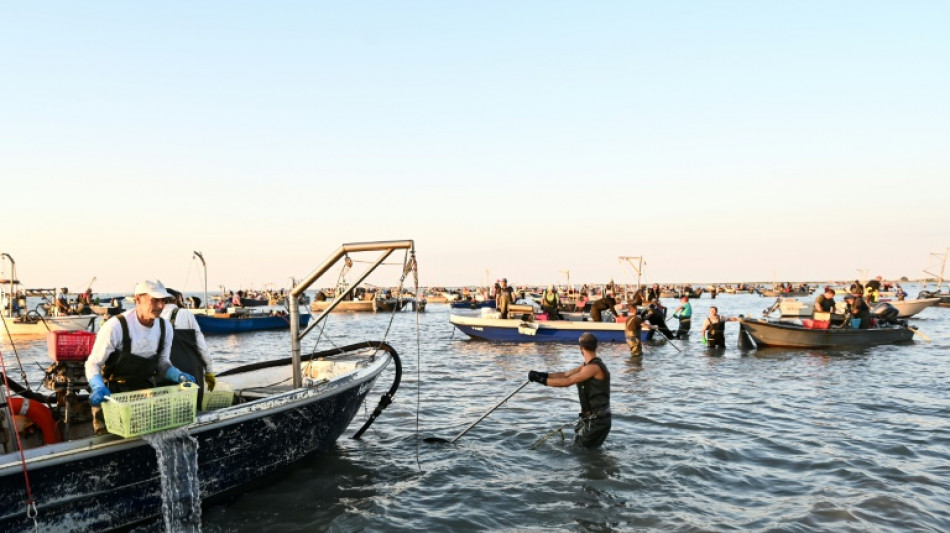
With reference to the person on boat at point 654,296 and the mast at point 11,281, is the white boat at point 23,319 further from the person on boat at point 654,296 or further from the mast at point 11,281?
the person on boat at point 654,296

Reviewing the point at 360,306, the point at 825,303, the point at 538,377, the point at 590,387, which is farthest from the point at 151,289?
the point at 360,306

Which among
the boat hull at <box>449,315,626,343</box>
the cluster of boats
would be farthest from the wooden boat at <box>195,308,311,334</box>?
the boat hull at <box>449,315,626,343</box>

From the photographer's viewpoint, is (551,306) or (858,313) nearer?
(858,313)

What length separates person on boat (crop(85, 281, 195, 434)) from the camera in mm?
6105

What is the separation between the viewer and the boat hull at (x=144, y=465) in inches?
216

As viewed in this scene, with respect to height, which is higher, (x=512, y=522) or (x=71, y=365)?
(x=71, y=365)

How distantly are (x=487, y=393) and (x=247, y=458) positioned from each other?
8053 mm

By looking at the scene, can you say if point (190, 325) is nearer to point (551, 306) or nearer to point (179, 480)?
point (179, 480)

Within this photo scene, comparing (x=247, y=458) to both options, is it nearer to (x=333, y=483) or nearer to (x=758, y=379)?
(x=333, y=483)

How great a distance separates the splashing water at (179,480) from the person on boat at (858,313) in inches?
930

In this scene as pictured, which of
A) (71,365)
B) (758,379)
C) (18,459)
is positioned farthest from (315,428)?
(758,379)

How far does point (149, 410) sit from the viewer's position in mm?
5863

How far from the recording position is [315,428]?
334 inches

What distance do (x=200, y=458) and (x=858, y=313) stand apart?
78.9 feet
